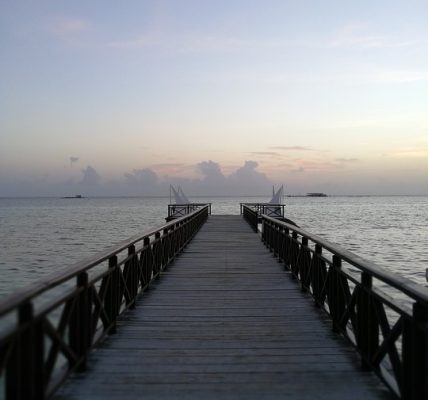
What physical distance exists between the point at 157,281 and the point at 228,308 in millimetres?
2249

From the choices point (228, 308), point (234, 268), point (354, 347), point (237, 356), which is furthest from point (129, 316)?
point (234, 268)

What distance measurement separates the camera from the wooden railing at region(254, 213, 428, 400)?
315 centimetres

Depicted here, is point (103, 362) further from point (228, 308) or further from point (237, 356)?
point (228, 308)

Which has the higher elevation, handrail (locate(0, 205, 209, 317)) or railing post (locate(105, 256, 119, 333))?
handrail (locate(0, 205, 209, 317))

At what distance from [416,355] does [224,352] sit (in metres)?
2.02

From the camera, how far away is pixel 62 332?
3619mm

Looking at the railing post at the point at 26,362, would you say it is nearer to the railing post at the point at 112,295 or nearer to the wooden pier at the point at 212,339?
the wooden pier at the point at 212,339

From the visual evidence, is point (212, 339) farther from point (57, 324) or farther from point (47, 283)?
point (47, 283)

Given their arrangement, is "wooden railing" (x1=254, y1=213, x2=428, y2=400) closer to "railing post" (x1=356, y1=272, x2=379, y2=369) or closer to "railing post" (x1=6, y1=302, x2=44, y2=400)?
"railing post" (x1=356, y1=272, x2=379, y2=369)

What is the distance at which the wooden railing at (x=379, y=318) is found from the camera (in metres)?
3.15

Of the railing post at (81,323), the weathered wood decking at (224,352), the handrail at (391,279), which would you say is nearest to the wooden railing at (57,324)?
the railing post at (81,323)

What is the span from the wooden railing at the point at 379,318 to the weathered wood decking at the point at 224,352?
194 mm

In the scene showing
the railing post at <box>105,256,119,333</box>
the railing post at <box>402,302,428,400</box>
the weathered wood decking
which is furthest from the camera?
the railing post at <box>105,256,119,333</box>

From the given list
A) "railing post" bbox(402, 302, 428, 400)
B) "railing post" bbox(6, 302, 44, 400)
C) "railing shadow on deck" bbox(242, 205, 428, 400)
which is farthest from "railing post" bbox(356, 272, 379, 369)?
"railing post" bbox(6, 302, 44, 400)
